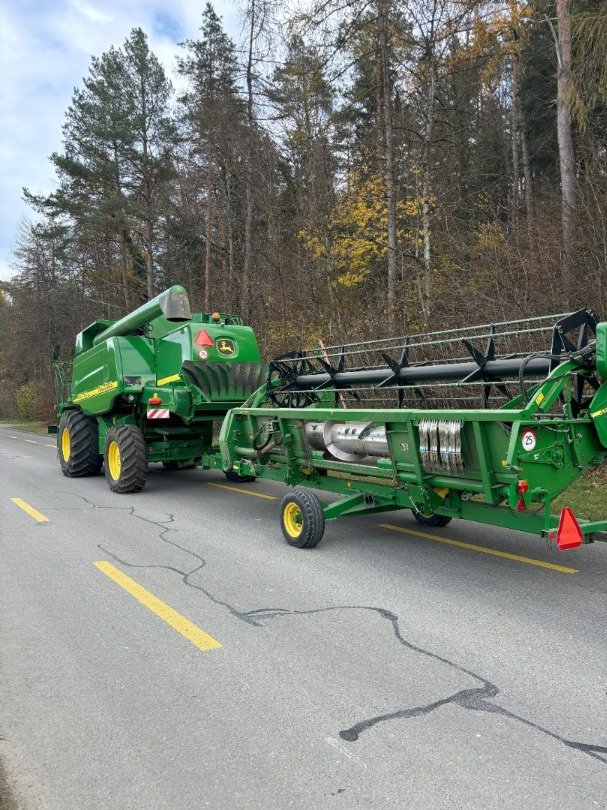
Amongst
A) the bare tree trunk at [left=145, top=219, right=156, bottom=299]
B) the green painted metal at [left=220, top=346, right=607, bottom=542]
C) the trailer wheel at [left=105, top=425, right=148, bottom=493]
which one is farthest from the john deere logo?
the bare tree trunk at [left=145, top=219, right=156, bottom=299]

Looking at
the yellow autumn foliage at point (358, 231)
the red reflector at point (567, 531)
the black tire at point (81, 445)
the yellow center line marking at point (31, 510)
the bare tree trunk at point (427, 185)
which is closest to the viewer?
the red reflector at point (567, 531)

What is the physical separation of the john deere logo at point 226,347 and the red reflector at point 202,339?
0.17 metres

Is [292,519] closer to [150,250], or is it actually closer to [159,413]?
[159,413]

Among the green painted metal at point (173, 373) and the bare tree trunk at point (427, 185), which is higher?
the bare tree trunk at point (427, 185)

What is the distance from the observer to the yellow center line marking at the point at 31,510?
8398mm

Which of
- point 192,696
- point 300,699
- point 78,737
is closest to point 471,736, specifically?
point 300,699

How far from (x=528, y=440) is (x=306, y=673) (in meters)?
2.29

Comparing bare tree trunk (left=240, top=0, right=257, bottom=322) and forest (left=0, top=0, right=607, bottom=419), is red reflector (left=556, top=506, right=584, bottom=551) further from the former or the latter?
bare tree trunk (left=240, top=0, right=257, bottom=322)

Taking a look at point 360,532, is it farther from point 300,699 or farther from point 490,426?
point 300,699

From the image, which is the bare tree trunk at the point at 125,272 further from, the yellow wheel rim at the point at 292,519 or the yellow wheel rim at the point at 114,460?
the yellow wheel rim at the point at 292,519

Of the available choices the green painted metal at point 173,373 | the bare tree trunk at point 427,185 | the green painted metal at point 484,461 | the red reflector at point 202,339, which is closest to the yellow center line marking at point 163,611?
the green painted metal at point 484,461

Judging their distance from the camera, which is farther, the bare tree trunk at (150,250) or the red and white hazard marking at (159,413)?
the bare tree trunk at (150,250)

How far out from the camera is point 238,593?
5.24m

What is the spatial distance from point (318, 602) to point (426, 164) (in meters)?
12.9
